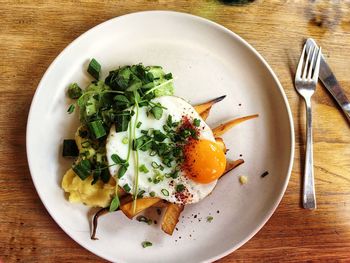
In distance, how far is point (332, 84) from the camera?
260cm

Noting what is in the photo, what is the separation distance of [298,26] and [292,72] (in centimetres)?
29

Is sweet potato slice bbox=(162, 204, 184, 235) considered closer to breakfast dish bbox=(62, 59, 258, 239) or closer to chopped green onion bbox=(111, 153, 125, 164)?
breakfast dish bbox=(62, 59, 258, 239)

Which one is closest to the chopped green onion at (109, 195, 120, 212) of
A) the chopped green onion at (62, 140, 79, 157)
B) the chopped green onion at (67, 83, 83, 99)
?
the chopped green onion at (62, 140, 79, 157)

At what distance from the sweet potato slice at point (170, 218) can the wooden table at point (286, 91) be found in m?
0.38

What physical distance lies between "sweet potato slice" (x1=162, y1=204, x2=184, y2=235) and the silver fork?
74 cm

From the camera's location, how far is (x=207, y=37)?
8.23ft

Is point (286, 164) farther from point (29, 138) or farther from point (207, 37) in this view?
point (29, 138)

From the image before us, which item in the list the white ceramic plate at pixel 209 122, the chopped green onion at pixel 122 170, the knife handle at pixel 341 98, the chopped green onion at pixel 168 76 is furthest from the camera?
the knife handle at pixel 341 98

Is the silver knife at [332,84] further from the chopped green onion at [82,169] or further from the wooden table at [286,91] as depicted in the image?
the chopped green onion at [82,169]

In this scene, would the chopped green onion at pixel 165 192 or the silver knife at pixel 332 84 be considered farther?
the silver knife at pixel 332 84

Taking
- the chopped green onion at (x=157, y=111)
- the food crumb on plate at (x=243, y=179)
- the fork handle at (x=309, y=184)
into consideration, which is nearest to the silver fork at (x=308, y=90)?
the fork handle at (x=309, y=184)

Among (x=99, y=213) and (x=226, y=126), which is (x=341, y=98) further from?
(x=99, y=213)

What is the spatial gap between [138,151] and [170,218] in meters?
0.40

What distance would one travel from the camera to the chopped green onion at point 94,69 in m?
2.39
